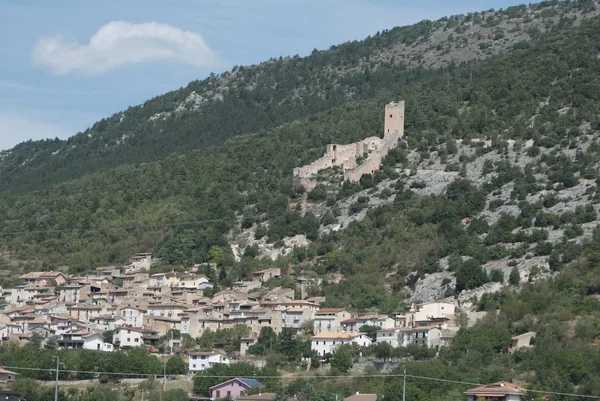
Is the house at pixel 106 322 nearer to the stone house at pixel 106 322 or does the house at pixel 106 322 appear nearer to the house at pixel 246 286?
the stone house at pixel 106 322

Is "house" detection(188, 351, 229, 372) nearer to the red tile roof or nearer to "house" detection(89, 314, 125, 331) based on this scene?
"house" detection(89, 314, 125, 331)

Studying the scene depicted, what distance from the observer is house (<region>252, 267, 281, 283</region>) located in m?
90.0

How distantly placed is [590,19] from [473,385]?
241 ft

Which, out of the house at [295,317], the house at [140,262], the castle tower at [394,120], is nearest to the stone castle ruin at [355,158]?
the castle tower at [394,120]

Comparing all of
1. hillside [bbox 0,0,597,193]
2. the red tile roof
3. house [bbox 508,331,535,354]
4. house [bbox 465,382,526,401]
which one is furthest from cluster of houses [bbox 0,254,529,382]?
hillside [bbox 0,0,597,193]

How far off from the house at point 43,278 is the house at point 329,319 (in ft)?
73.2

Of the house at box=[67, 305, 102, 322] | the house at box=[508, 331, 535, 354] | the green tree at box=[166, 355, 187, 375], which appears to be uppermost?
the house at box=[67, 305, 102, 322]

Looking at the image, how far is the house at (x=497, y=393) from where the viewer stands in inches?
2381

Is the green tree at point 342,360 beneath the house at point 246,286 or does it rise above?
beneath

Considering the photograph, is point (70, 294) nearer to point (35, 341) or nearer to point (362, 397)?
point (35, 341)

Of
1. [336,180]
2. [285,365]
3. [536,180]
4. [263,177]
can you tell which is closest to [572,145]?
[536,180]

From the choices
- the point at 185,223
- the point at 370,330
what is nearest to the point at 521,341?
the point at 370,330

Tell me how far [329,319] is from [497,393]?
67.1 feet

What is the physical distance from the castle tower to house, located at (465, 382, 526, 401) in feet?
160
